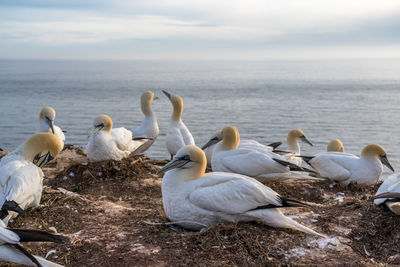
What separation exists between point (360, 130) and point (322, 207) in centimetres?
1471

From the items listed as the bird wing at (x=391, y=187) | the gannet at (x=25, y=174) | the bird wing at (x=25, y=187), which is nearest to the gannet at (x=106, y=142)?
the gannet at (x=25, y=174)

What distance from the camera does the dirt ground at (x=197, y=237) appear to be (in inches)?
148

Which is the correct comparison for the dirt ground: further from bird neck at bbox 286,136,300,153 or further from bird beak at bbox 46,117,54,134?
bird neck at bbox 286,136,300,153

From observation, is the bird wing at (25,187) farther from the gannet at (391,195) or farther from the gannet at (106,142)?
the gannet at (391,195)

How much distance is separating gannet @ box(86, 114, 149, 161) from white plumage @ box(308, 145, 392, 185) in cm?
333

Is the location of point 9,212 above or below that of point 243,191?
below

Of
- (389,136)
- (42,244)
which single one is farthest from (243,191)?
(389,136)

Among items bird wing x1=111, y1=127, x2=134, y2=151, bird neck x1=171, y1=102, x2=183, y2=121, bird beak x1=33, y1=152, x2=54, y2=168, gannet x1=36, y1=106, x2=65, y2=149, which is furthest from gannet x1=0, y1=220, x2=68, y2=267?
bird neck x1=171, y1=102, x2=183, y2=121

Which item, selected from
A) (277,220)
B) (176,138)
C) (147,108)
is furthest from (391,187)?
(147,108)

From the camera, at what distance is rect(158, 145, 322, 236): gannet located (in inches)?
165

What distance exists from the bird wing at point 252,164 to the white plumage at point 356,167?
1.28 m

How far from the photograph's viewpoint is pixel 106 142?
719 cm

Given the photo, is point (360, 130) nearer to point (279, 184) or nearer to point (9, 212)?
point (279, 184)

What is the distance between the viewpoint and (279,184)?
695cm
